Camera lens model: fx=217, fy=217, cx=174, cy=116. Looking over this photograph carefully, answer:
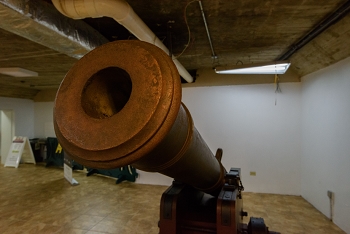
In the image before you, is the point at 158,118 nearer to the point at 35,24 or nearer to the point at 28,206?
the point at 35,24

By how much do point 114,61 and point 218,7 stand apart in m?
Result: 1.76

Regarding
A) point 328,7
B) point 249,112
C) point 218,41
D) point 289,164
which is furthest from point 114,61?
point 289,164

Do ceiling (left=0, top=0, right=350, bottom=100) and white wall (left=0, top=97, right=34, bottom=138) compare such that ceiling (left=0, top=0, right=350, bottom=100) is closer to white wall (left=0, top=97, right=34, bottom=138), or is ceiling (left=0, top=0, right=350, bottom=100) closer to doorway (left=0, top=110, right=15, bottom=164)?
white wall (left=0, top=97, right=34, bottom=138)

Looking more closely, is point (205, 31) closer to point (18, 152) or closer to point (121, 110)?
point (121, 110)

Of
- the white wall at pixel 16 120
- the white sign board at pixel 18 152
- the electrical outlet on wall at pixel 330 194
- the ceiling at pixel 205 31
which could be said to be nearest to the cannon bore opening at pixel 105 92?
the ceiling at pixel 205 31

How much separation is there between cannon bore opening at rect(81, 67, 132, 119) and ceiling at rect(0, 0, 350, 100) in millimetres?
1205

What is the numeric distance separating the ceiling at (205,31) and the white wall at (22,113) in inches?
141

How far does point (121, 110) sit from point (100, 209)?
356 cm

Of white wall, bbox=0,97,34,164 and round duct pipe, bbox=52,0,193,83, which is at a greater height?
round duct pipe, bbox=52,0,193,83

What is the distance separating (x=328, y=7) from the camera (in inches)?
81.4

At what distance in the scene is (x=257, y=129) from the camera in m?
4.49

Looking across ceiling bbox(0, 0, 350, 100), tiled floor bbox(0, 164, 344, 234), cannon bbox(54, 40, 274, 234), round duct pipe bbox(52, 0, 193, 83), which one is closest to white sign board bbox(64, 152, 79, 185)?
tiled floor bbox(0, 164, 344, 234)

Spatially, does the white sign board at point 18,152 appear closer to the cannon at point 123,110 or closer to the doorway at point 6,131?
the doorway at point 6,131

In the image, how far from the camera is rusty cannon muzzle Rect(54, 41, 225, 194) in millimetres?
611
